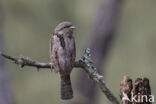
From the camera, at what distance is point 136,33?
16.5 meters

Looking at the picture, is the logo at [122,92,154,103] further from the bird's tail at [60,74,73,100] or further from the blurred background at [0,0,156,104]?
the blurred background at [0,0,156,104]

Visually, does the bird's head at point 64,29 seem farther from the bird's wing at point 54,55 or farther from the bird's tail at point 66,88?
the bird's tail at point 66,88

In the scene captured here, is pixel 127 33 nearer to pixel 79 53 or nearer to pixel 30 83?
pixel 79 53

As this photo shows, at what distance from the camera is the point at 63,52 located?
466cm

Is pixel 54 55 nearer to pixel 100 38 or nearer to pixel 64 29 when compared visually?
pixel 64 29

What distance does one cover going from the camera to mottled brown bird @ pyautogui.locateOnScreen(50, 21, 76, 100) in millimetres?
4641

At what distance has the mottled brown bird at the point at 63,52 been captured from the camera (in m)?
4.64

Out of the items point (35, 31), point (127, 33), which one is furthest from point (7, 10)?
point (127, 33)

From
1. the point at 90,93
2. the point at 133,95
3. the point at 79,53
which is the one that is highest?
the point at 79,53

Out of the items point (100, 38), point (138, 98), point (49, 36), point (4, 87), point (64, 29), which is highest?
point (49, 36)

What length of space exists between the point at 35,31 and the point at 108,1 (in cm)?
300

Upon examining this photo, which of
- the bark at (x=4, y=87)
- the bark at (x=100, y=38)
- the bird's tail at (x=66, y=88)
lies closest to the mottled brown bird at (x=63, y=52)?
the bird's tail at (x=66, y=88)

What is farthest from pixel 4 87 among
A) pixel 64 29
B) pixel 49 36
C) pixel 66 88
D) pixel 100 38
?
pixel 64 29

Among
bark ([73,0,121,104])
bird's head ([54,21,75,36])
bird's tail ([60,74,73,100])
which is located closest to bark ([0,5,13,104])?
bark ([73,0,121,104])
